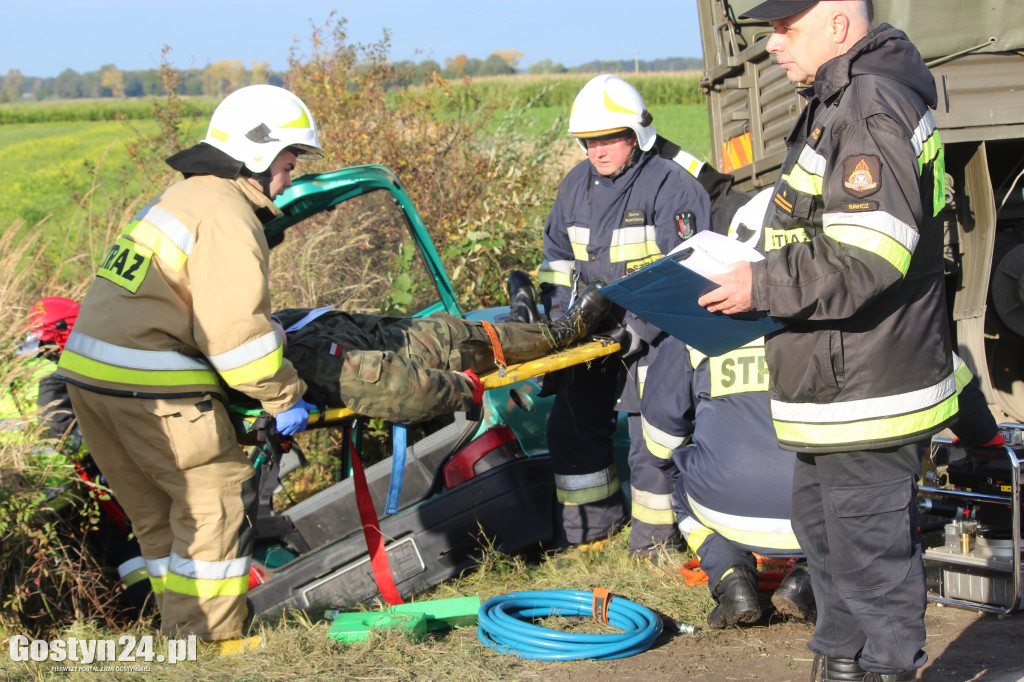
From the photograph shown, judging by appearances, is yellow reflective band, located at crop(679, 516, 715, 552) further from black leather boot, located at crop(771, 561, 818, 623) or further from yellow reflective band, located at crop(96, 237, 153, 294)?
yellow reflective band, located at crop(96, 237, 153, 294)

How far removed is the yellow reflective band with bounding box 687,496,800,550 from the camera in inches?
121

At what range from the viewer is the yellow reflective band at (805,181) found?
2250mm

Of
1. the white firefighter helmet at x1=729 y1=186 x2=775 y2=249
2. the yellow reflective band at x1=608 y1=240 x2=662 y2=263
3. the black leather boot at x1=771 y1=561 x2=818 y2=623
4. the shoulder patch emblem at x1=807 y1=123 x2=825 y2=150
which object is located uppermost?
the shoulder patch emblem at x1=807 y1=123 x2=825 y2=150

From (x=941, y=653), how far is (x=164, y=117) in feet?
26.5

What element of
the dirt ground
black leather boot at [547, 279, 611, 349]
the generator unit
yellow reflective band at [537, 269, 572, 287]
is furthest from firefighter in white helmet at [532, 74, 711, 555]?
the generator unit

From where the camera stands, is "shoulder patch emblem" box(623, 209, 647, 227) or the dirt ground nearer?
the dirt ground

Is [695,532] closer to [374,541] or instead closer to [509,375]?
[509,375]

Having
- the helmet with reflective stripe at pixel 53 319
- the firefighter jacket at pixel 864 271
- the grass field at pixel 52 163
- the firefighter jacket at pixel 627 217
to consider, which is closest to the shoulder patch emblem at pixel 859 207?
the firefighter jacket at pixel 864 271

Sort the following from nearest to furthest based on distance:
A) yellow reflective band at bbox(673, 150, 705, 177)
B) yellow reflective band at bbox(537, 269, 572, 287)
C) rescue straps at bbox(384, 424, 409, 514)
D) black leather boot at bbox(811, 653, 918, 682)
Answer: black leather boot at bbox(811, 653, 918, 682) < rescue straps at bbox(384, 424, 409, 514) < yellow reflective band at bbox(673, 150, 705, 177) < yellow reflective band at bbox(537, 269, 572, 287)

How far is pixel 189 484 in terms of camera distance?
10.7ft

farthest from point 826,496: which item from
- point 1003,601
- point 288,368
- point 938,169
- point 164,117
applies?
point 164,117

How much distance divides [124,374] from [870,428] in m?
2.53

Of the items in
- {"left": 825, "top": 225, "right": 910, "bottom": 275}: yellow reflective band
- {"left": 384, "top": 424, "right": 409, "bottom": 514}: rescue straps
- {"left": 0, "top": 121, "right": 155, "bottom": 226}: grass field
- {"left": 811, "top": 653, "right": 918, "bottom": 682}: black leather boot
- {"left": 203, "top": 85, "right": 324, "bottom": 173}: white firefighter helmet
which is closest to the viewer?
{"left": 825, "top": 225, "right": 910, "bottom": 275}: yellow reflective band

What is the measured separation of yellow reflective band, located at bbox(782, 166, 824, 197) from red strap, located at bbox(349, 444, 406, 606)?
2177 millimetres
